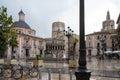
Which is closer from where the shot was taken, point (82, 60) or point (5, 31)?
point (82, 60)

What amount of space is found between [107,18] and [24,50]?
5811cm

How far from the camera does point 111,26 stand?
406 ft

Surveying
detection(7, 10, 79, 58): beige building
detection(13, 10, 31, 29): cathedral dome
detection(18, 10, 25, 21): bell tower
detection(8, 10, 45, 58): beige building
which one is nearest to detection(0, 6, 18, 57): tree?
detection(7, 10, 79, 58): beige building

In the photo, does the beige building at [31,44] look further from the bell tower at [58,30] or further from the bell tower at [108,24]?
the bell tower at [108,24]

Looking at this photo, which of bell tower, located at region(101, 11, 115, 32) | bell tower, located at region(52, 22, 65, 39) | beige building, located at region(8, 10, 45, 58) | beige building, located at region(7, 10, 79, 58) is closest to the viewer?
beige building, located at region(8, 10, 45, 58)

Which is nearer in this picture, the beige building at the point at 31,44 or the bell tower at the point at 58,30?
the beige building at the point at 31,44

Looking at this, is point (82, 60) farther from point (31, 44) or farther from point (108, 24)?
point (108, 24)

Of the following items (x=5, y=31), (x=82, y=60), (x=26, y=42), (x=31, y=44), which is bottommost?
(x=82, y=60)

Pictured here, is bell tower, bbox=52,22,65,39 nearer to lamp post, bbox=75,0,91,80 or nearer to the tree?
the tree

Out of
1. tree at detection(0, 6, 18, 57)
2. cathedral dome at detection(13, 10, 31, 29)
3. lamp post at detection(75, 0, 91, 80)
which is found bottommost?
lamp post at detection(75, 0, 91, 80)

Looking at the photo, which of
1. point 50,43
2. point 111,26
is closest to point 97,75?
point 50,43

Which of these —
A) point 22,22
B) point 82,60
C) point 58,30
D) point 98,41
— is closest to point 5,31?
point 82,60

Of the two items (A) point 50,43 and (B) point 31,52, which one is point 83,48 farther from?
(A) point 50,43

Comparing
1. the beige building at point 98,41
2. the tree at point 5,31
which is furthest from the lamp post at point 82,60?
the beige building at point 98,41
